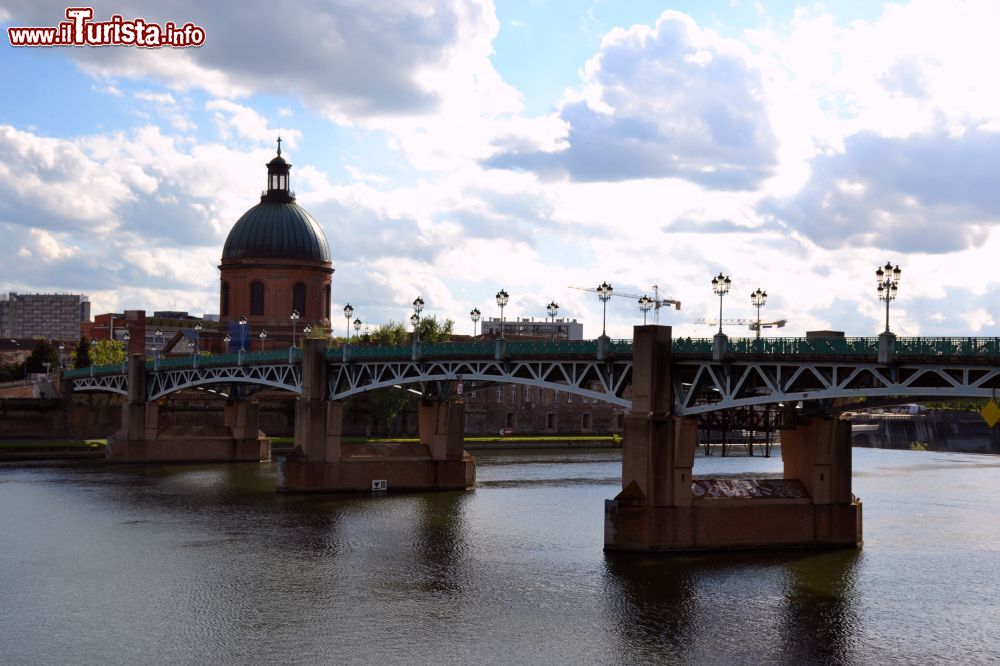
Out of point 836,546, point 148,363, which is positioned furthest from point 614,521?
point 148,363

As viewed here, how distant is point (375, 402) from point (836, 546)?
83.1m

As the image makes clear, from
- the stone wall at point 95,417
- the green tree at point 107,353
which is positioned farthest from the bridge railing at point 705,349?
the green tree at point 107,353

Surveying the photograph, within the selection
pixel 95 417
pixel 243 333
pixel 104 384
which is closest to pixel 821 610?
pixel 104 384

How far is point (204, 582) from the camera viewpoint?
4959 cm

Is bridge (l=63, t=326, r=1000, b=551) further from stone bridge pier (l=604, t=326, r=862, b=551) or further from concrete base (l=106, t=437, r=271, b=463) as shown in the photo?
concrete base (l=106, t=437, r=271, b=463)

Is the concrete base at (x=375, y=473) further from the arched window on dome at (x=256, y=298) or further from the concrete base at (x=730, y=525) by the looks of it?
the arched window on dome at (x=256, y=298)

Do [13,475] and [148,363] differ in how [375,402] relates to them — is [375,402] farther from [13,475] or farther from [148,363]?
[13,475]

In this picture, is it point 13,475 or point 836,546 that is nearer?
point 836,546

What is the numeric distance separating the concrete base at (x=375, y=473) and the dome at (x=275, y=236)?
2638 inches

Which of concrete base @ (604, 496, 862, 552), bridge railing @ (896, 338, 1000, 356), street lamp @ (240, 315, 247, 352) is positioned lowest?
concrete base @ (604, 496, 862, 552)

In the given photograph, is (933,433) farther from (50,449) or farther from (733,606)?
(733,606)

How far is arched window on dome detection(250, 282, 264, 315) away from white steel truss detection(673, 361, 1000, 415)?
308 feet

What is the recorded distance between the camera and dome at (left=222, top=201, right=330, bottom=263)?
14562cm

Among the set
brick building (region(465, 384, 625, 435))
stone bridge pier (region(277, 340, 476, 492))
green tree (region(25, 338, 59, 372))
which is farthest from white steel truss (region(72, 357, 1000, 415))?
green tree (region(25, 338, 59, 372))
